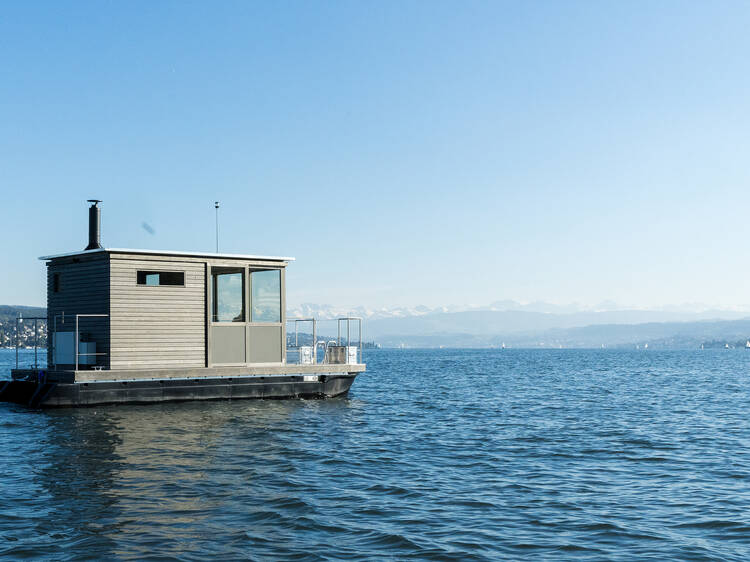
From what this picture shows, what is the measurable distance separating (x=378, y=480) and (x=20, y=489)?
6.24 meters

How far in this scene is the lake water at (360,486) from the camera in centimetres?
1034

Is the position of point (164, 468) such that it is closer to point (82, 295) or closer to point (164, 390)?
point (164, 390)

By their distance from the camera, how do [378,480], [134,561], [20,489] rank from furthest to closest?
[378,480] < [20,489] < [134,561]

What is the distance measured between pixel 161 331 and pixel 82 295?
10.6 feet

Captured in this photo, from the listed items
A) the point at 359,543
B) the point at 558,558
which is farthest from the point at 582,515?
the point at 359,543

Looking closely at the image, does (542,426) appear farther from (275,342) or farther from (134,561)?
(134,561)

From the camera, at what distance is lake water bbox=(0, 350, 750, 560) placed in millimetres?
10336

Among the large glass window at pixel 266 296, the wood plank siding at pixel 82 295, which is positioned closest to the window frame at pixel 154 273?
the wood plank siding at pixel 82 295

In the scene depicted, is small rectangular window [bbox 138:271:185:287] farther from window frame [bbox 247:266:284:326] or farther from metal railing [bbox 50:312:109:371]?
window frame [bbox 247:266:284:326]

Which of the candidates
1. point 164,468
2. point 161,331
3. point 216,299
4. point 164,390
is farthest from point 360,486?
point 216,299

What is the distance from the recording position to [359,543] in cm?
1040

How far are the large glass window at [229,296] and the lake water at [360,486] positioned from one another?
360 cm

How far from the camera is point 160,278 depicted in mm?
26781

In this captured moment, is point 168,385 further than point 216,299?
No
